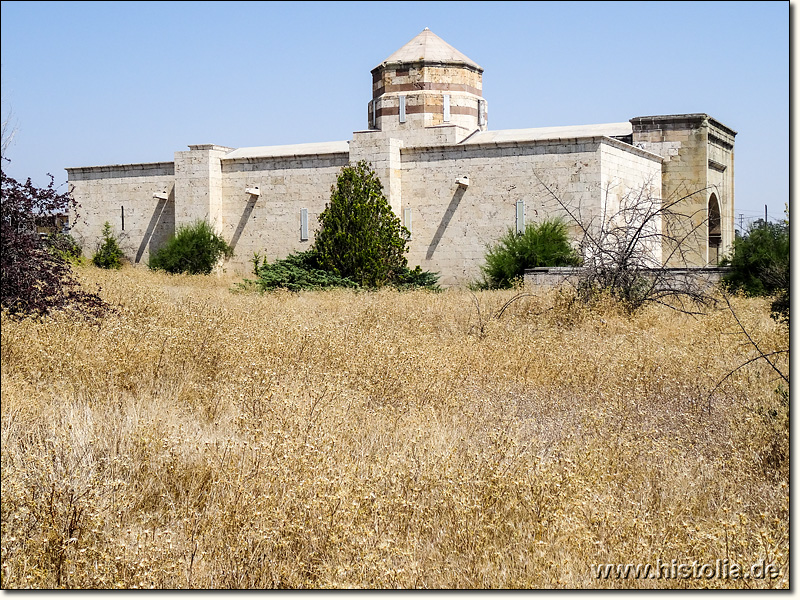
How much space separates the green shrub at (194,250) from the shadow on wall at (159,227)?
1.40 meters

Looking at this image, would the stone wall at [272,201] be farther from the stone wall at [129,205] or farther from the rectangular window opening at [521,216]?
the rectangular window opening at [521,216]

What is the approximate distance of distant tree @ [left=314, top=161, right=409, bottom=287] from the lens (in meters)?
19.9

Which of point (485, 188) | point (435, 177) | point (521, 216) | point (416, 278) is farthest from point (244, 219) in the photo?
point (521, 216)

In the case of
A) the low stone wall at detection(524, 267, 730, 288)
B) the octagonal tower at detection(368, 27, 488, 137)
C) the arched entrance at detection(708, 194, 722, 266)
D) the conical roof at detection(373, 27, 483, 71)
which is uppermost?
the conical roof at detection(373, 27, 483, 71)

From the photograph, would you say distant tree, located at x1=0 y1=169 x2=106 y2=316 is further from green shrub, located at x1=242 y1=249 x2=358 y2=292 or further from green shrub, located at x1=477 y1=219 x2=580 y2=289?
green shrub, located at x1=477 y1=219 x2=580 y2=289

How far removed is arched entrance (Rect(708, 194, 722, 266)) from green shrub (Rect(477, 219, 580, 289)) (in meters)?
7.30

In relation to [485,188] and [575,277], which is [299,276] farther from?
[575,277]

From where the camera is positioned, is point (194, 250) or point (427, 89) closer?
point (194, 250)

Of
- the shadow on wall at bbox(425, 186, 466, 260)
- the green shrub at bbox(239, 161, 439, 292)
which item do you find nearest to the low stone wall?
the green shrub at bbox(239, 161, 439, 292)

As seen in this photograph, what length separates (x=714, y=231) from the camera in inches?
975

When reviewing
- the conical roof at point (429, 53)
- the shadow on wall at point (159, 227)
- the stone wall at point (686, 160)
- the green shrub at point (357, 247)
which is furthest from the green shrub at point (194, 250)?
the stone wall at point (686, 160)

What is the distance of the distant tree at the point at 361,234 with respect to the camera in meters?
19.9

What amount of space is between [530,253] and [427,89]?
807 centimetres

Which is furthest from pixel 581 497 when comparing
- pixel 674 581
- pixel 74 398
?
pixel 74 398
